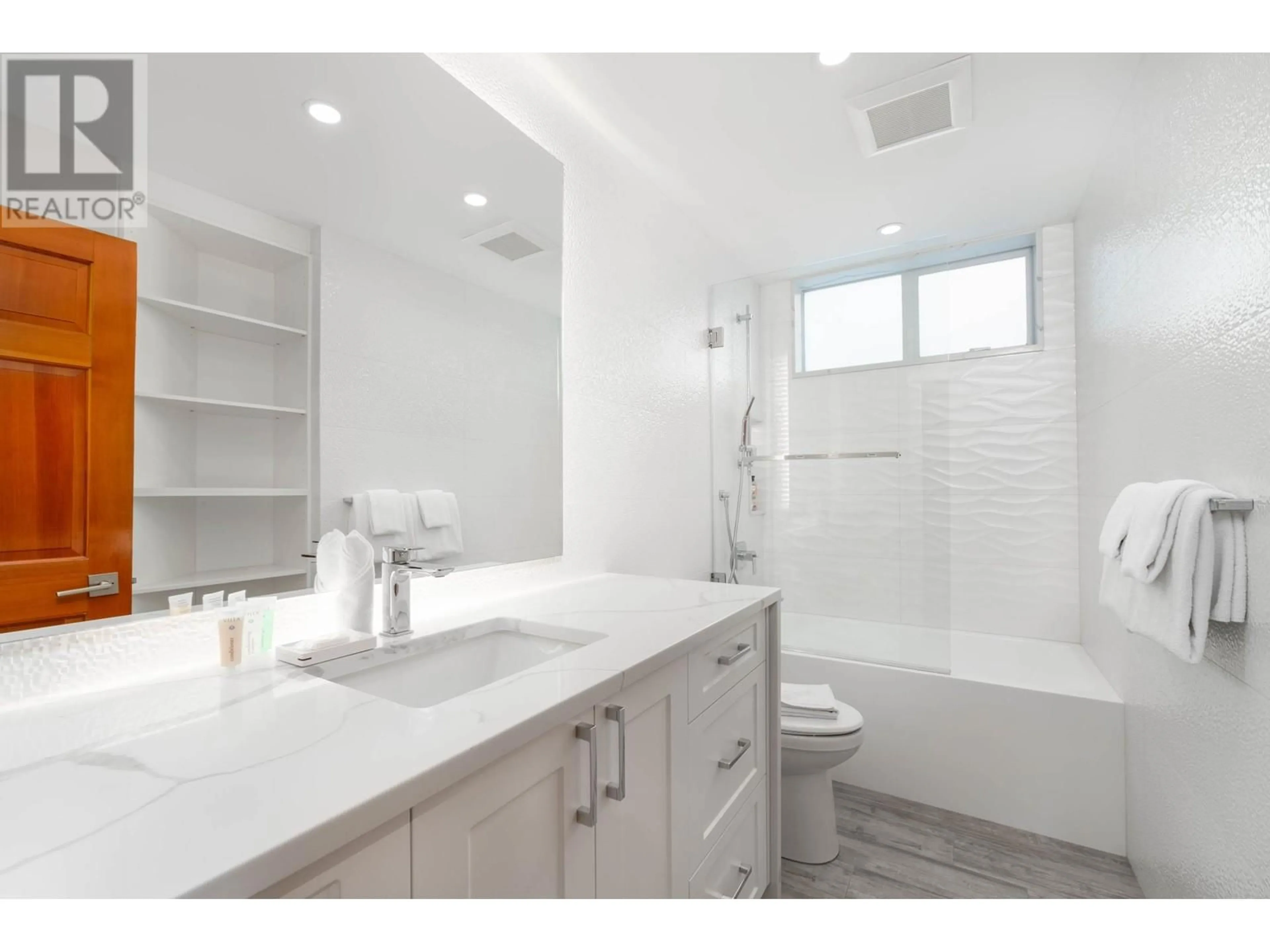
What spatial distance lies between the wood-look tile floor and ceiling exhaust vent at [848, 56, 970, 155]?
2317mm

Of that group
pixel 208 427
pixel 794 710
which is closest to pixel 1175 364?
pixel 794 710

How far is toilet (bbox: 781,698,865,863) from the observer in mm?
1862

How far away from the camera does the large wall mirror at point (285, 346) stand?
2.75ft

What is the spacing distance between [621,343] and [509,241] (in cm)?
59

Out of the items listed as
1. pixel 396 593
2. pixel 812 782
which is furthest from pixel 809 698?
pixel 396 593

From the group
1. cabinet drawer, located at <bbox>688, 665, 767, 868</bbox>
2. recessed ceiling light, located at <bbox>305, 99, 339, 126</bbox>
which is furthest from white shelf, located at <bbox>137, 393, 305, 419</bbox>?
cabinet drawer, located at <bbox>688, 665, 767, 868</bbox>

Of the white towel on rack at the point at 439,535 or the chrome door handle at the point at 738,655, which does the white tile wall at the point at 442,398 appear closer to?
the white towel on rack at the point at 439,535

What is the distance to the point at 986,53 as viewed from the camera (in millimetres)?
1624

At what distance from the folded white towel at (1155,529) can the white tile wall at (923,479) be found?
1.06m

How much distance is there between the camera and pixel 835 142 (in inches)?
79.9

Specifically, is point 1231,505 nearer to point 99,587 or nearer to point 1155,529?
point 1155,529
